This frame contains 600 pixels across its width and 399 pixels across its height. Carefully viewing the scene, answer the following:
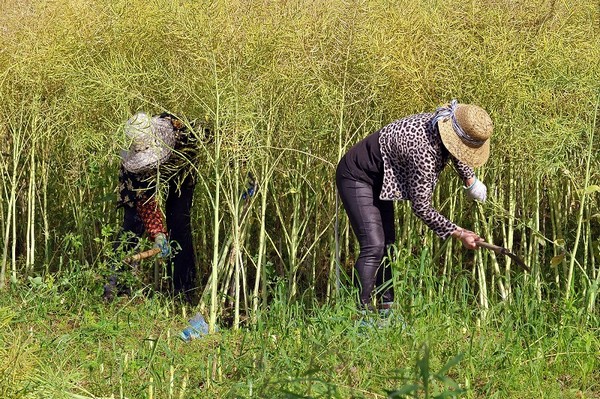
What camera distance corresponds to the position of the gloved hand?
6.60 m

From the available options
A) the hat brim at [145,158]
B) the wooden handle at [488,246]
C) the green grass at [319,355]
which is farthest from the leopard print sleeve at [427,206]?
the hat brim at [145,158]

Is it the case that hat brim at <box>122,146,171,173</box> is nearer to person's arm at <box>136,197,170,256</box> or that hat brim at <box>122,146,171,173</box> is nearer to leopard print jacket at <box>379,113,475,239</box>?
person's arm at <box>136,197,170,256</box>

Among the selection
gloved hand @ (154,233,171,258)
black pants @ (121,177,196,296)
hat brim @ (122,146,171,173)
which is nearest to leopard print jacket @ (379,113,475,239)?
hat brim @ (122,146,171,173)

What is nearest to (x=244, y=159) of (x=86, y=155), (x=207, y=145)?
(x=207, y=145)

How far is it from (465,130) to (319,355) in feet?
4.66

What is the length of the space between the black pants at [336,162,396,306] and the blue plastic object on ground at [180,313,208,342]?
37.0 inches

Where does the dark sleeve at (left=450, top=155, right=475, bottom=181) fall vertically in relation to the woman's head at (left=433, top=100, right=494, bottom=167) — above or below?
below

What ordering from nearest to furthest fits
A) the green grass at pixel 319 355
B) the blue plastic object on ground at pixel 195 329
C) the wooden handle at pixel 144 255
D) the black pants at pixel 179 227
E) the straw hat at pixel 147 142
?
the green grass at pixel 319 355 → the blue plastic object on ground at pixel 195 329 → the straw hat at pixel 147 142 → the wooden handle at pixel 144 255 → the black pants at pixel 179 227

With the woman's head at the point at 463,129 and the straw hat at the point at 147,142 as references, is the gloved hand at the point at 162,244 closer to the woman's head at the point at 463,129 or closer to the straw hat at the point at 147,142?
the straw hat at the point at 147,142

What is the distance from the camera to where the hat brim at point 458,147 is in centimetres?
545

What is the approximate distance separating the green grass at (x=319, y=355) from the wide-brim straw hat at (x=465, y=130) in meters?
0.80

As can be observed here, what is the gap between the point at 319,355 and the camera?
4969mm

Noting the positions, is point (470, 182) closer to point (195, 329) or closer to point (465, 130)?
point (465, 130)

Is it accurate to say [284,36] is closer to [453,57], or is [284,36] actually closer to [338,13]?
[338,13]
